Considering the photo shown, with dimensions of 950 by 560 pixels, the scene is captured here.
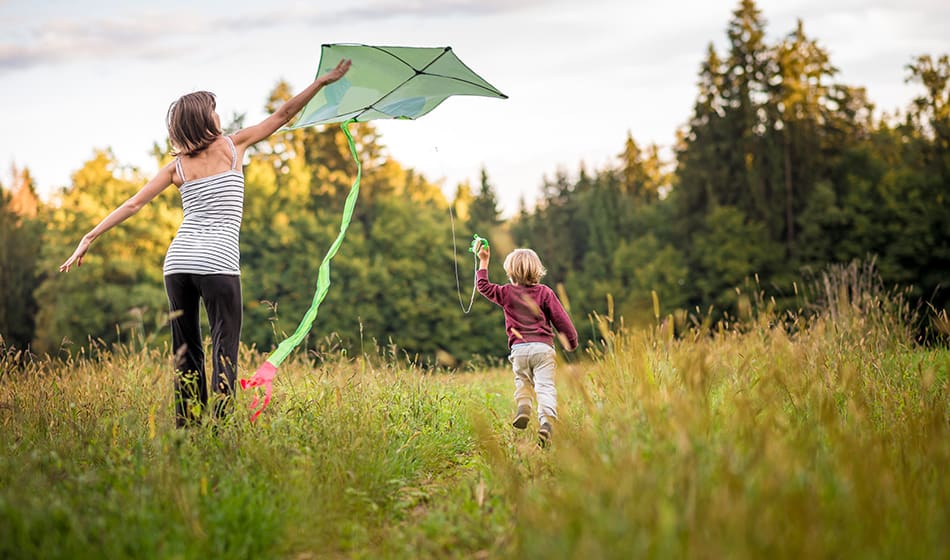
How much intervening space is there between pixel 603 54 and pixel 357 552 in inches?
1319

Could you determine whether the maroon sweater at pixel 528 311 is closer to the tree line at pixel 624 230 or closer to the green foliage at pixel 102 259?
the tree line at pixel 624 230

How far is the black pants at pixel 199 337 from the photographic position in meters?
4.55

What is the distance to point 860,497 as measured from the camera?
2.74m

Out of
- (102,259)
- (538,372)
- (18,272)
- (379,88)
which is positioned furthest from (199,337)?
(18,272)

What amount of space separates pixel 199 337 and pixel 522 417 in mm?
2283

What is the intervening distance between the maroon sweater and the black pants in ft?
6.03

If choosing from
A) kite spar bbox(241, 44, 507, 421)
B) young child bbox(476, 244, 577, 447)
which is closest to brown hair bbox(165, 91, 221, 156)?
kite spar bbox(241, 44, 507, 421)

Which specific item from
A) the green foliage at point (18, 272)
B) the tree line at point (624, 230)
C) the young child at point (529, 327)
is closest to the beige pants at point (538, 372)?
the young child at point (529, 327)

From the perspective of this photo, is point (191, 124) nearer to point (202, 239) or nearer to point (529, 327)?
point (202, 239)

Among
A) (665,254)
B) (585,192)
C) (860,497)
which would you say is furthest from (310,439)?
(585,192)

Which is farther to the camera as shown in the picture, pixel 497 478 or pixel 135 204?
pixel 135 204

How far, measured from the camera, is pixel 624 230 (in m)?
40.9

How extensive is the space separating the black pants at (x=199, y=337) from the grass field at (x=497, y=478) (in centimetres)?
25

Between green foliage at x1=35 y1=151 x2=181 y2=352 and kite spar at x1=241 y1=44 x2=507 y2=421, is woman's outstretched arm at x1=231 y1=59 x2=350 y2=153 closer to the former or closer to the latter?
kite spar at x1=241 y1=44 x2=507 y2=421
